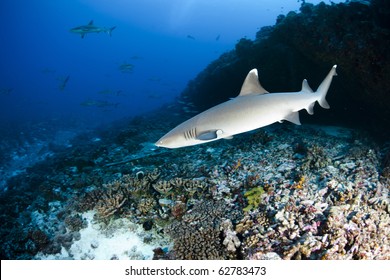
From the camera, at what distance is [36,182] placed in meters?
10.0

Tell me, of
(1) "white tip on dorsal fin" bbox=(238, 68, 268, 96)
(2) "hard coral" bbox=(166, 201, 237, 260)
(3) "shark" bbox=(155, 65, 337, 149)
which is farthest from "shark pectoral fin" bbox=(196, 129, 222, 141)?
(2) "hard coral" bbox=(166, 201, 237, 260)

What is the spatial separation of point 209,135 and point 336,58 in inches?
339

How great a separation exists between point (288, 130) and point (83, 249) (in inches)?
344

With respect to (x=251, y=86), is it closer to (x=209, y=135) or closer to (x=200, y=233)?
(x=209, y=135)

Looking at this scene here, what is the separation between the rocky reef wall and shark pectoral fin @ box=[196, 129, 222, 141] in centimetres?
796

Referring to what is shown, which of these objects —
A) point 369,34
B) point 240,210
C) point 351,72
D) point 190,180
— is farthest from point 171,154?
point 369,34

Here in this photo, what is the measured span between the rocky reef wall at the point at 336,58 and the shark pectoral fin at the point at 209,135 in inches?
313

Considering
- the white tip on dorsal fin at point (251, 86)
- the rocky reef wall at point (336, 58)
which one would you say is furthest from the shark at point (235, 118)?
the rocky reef wall at point (336, 58)

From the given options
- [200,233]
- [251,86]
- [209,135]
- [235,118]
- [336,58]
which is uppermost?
[336,58]

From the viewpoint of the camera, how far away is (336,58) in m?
9.49

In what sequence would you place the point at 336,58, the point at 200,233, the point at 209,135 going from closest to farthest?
the point at 209,135, the point at 200,233, the point at 336,58

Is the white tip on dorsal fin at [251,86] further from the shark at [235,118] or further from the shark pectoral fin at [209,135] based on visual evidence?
the shark pectoral fin at [209,135]

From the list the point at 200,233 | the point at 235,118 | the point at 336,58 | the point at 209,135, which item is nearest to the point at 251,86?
the point at 235,118
